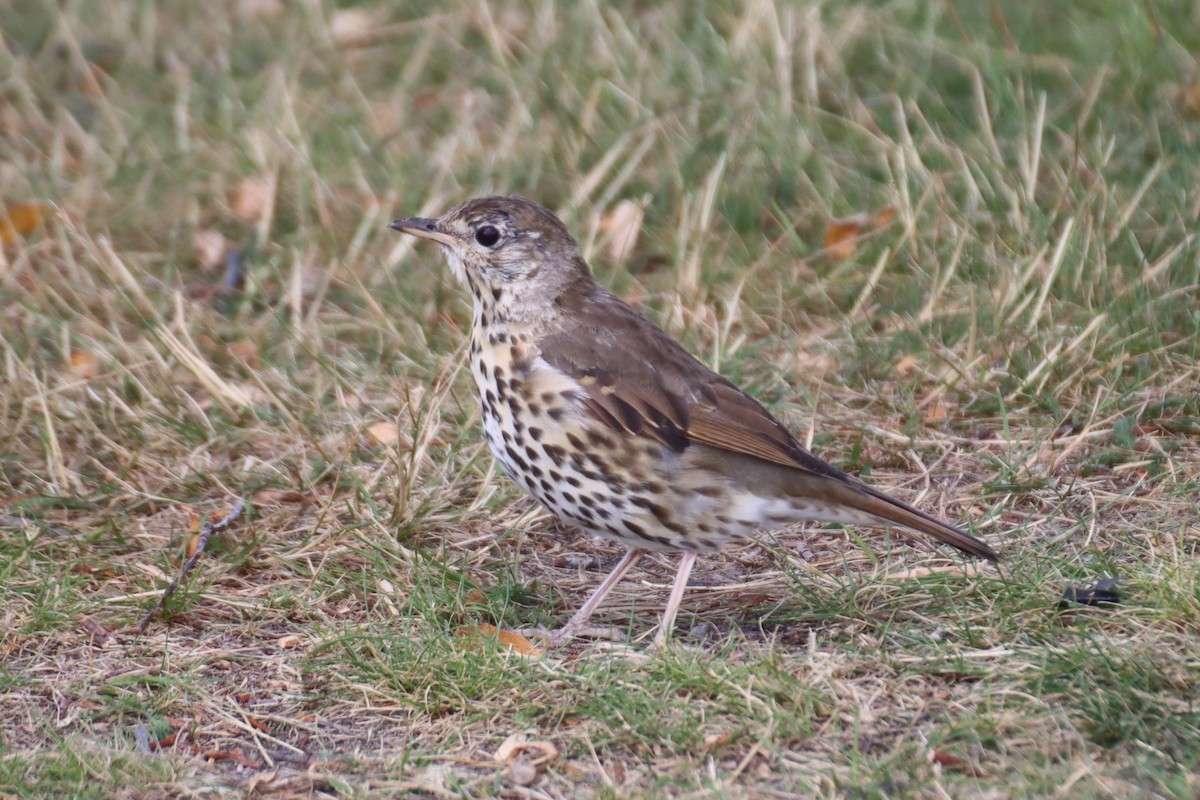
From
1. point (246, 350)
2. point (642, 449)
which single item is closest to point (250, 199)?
point (246, 350)

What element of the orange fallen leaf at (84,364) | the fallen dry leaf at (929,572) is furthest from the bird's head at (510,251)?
the orange fallen leaf at (84,364)

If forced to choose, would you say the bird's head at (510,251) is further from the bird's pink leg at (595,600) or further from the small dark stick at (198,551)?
the small dark stick at (198,551)

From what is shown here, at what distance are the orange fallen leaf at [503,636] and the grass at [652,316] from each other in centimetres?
4

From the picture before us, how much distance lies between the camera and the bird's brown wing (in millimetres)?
3979

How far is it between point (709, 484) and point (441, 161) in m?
2.97

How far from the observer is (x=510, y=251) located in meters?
4.33

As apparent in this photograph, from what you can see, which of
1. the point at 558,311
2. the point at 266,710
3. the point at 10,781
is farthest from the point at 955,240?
the point at 10,781

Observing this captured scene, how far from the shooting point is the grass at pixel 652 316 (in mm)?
3422

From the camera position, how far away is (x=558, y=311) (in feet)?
14.0

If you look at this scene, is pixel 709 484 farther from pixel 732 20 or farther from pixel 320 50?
pixel 320 50

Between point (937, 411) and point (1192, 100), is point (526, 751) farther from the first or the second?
point (1192, 100)

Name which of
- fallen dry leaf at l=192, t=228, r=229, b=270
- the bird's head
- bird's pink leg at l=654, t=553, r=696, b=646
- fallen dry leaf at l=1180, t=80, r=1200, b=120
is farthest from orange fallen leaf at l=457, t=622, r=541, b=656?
fallen dry leaf at l=1180, t=80, r=1200, b=120

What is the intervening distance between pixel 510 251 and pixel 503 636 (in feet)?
3.55

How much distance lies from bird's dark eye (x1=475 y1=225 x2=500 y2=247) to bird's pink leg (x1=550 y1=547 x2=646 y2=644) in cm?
94
